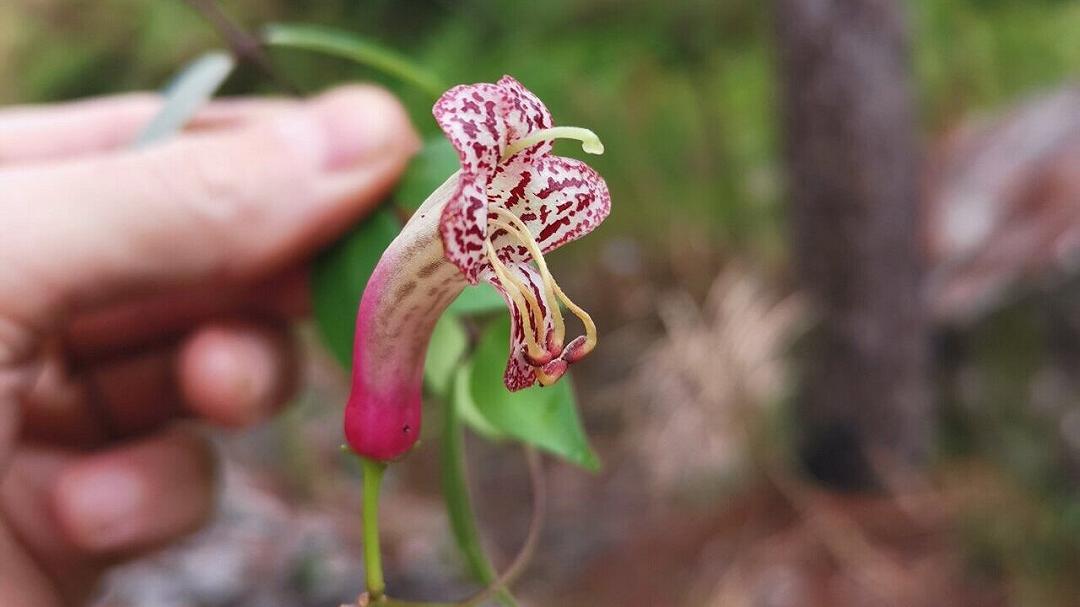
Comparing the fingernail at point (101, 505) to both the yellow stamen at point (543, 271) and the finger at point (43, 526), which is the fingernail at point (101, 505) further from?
the yellow stamen at point (543, 271)

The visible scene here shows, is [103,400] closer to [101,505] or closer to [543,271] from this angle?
[101,505]

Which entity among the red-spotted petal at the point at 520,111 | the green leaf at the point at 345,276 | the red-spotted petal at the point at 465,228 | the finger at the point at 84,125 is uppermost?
the finger at the point at 84,125

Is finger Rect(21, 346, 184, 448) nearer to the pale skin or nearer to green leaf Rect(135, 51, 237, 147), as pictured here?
the pale skin

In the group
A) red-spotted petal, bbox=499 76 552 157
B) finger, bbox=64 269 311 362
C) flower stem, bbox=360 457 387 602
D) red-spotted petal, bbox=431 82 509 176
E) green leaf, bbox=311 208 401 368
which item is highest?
finger, bbox=64 269 311 362

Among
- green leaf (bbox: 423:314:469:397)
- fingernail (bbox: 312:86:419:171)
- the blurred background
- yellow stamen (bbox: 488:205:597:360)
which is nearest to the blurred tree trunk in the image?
the blurred background

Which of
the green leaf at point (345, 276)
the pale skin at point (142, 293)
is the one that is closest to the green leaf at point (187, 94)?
the pale skin at point (142, 293)

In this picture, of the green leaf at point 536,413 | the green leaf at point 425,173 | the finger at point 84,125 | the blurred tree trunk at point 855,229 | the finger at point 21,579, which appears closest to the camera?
the green leaf at point 536,413

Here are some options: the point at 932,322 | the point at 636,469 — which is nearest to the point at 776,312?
the point at 932,322
